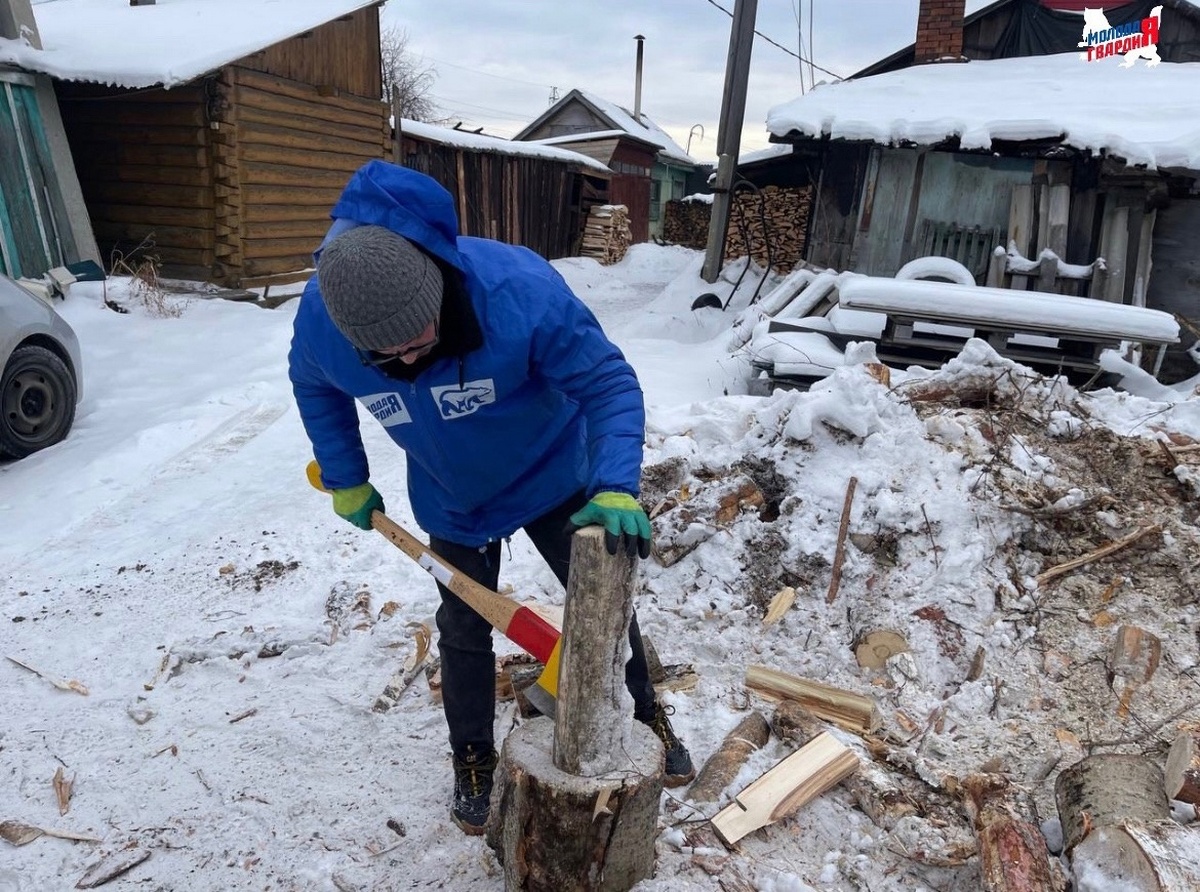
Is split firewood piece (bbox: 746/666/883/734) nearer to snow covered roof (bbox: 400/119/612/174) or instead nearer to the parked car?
the parked car

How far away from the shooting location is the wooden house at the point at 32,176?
27.4 ft

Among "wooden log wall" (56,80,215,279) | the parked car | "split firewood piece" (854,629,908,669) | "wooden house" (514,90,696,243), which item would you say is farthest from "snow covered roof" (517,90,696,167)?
"split firewood piece" (854,629,908,669)

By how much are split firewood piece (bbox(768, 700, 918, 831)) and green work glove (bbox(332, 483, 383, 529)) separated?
1626mm

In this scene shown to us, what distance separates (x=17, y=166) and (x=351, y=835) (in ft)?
30.3

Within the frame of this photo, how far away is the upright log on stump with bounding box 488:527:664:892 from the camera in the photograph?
1.92 m

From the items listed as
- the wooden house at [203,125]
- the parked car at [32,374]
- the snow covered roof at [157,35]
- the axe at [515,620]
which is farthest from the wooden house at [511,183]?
the axe at [515,620]

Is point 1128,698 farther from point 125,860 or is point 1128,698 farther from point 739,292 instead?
point 739,292

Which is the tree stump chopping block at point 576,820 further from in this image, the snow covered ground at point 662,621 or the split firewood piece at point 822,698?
the split firewood piece at point 822,698

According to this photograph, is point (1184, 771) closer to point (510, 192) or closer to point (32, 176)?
point (32, 176)

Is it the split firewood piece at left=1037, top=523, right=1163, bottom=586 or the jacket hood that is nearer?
the jacket hood

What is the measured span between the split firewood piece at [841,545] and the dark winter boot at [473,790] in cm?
183

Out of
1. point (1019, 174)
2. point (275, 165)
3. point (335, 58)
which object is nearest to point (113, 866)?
point (275, 165)

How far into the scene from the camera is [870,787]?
8.13ft

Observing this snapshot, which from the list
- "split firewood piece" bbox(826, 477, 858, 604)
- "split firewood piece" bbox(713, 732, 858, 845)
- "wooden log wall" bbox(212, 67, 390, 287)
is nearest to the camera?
"split firewood piece" bbox(713, 732, 858, 845)
